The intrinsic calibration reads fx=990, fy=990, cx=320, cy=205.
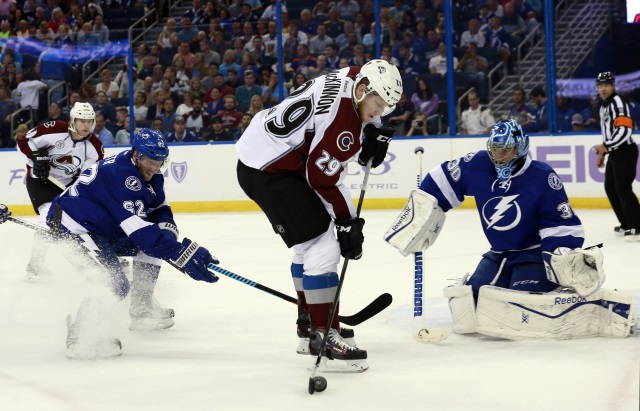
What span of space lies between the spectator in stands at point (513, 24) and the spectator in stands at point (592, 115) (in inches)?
36.4

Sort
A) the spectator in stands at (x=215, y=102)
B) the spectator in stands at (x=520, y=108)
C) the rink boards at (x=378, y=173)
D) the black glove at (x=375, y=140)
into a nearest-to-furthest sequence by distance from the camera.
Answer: the black glove at (x=375, y=140), the rink boards at (x=378, y=173), the spectator in stands at (x=520, y=108), the spectator in stands at (x=215, y=102)

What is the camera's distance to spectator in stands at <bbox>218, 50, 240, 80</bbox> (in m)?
10.8

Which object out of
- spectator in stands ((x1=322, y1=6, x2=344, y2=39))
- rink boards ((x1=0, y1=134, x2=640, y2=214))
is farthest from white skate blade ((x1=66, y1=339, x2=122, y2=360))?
spectator in stands ((x1=322, y1=6, x2=344, y2=39))

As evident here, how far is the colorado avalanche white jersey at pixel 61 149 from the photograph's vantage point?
255 inches

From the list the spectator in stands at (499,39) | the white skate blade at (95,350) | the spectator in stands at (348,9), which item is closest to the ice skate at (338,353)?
the white skate blade at (95,350)

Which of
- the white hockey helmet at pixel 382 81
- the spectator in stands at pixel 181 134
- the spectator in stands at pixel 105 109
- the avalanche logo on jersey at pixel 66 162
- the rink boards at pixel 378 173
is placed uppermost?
the white hockey helmet at pixel 382 81

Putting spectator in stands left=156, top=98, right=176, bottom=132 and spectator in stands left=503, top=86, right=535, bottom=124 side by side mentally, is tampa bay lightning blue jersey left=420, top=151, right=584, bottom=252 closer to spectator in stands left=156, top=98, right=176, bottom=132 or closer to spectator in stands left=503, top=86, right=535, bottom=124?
spectator in stands left=503, top=86, right=535, bottom=124

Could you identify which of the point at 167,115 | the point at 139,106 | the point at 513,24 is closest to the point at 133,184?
the point at 513,24

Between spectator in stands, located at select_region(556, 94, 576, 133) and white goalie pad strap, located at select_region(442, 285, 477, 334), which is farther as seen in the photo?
spectator in stands, located at select_region(556, 94, 576, 133)

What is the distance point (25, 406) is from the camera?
321 centimetres

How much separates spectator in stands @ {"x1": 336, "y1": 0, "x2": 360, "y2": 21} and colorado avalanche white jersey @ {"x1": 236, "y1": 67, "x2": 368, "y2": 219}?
263 inches

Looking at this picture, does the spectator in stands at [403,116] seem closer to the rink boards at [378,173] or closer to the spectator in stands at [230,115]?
the rink boards at [378,173]

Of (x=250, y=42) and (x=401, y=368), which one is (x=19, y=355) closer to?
(x=401, y=368)

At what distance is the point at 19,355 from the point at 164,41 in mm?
7350
